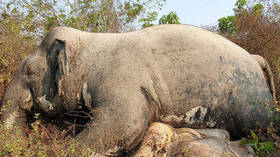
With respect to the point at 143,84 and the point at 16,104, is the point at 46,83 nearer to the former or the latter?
the point at 16,104

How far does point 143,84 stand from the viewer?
2533 millimetres

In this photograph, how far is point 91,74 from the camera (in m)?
2.72

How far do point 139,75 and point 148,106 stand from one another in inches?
11.9

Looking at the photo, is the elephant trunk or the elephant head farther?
the elephant trunk

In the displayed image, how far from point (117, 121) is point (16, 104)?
55.7 inches

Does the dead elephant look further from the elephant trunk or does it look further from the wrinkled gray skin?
the elephant trunk

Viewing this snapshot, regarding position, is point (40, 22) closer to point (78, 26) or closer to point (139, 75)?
point (78, 26)

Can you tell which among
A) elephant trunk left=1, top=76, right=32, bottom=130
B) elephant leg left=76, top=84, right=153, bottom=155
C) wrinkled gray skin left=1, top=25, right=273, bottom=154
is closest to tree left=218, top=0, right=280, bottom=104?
wrinkled gray skin left=1, top=25, right=273, bottom=154

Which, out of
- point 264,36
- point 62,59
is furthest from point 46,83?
point 264,36

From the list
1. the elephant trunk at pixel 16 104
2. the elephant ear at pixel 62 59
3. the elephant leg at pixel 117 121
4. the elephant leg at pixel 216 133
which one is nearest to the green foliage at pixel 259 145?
the elephant leg at pixel 216 133

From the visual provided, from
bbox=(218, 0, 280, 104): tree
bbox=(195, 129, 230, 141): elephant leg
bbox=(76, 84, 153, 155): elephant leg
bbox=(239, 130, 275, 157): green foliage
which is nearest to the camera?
bbox=(76, 84, 153, 155): elephant leg

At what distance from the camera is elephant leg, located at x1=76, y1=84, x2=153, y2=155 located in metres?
2.30

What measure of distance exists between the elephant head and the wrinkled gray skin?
0.01 meters

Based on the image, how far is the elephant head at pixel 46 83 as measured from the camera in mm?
2881
